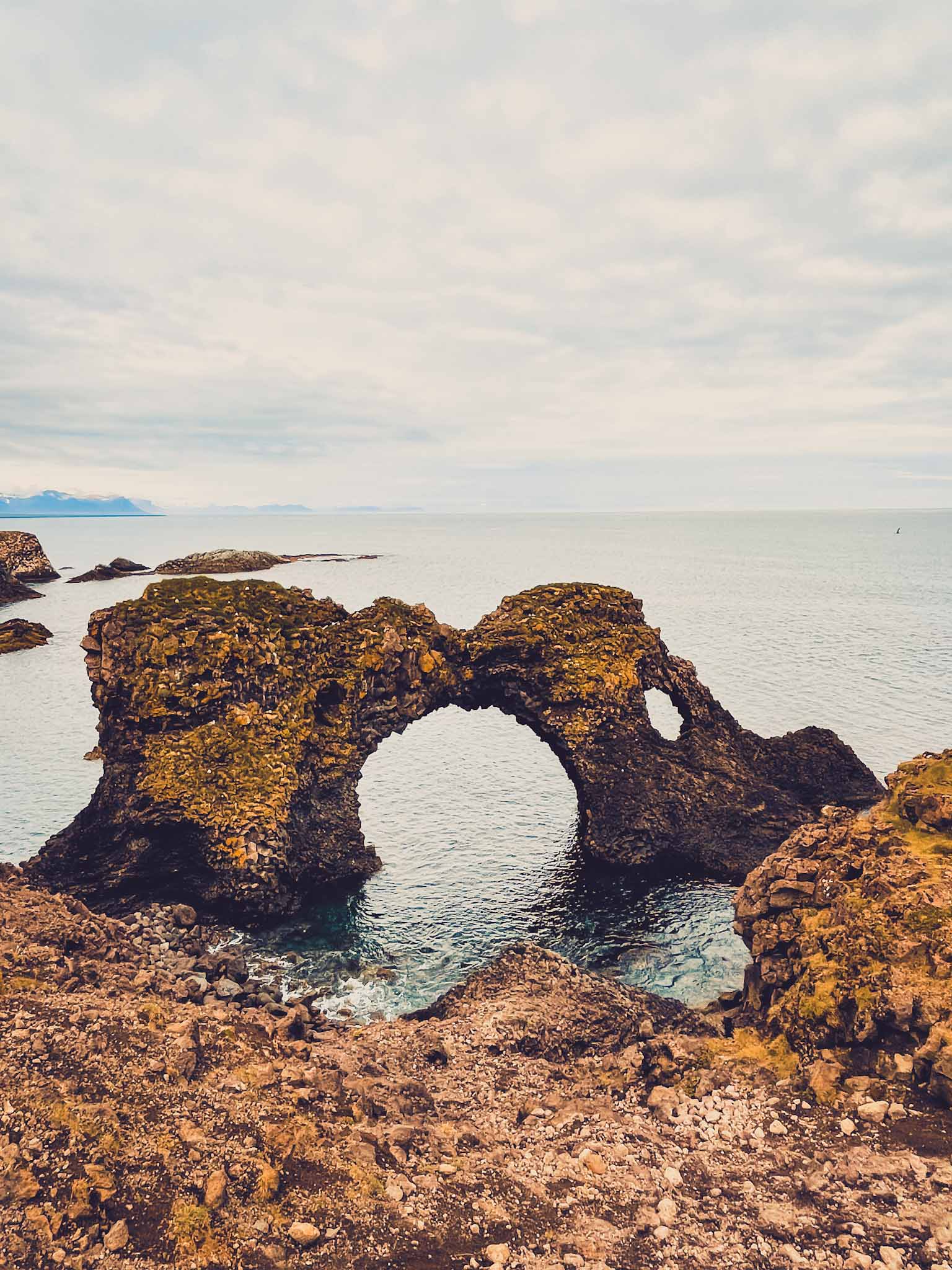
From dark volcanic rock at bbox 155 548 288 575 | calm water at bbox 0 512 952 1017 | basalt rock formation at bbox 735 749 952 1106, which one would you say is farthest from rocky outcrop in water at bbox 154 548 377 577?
basalt rock formation at bbox 735 749 952 1106

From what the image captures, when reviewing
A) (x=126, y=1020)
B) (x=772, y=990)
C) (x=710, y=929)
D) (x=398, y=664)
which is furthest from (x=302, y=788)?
(x=772, y=990)

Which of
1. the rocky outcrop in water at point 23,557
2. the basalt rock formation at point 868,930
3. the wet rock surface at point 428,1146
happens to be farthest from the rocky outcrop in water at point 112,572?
the basalt rock formation at point 868,930

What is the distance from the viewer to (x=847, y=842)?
19.4 m

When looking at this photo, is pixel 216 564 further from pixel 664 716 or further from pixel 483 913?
pixel 483 913

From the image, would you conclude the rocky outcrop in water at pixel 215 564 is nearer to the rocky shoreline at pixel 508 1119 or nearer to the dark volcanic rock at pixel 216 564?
the dark volcanic rock at pixel 216 564

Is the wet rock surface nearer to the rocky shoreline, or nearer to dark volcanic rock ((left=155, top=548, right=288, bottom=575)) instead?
the rocky shoreline

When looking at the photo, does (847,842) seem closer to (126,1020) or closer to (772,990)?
(772,990)

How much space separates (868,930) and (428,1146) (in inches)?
403

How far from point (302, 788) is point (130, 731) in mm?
6998

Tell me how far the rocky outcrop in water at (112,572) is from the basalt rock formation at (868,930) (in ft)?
500

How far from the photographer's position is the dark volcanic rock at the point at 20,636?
8069cm

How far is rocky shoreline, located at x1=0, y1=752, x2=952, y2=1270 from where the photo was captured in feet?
37.0

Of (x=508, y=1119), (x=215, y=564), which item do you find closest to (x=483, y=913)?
(x=508, y=1119)

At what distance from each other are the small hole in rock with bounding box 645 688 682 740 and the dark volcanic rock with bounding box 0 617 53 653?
64.9m
